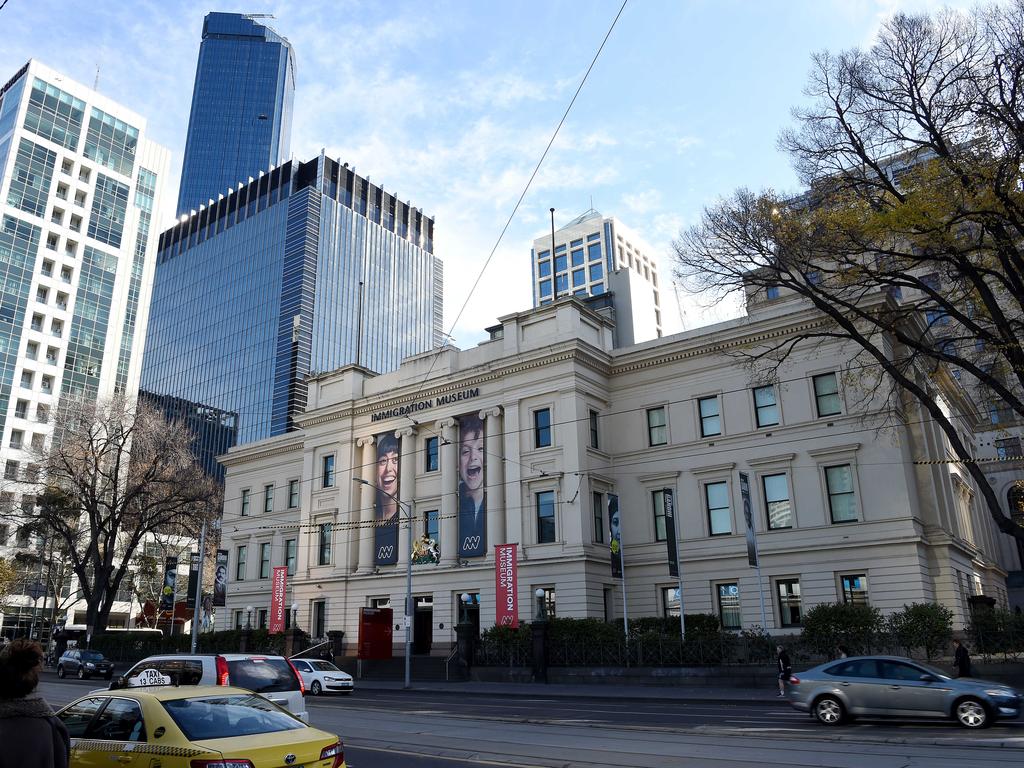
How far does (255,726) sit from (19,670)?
302cm

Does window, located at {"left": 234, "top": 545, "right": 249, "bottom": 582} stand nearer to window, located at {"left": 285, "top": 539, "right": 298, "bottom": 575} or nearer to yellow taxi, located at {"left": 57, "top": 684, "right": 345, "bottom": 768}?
window, located at {"left": 285, "top": 539, "right": 298, "bottom": 575}

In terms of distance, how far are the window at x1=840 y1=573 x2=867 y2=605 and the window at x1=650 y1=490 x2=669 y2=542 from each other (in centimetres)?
812

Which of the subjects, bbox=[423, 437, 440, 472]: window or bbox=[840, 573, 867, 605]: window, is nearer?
bbox=[840, 573, 867, 605]: window

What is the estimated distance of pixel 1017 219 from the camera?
63.2 feet

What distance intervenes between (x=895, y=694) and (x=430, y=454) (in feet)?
103

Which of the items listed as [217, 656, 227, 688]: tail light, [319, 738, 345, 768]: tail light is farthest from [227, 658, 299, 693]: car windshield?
[319, 738, 345, 768]: tail light

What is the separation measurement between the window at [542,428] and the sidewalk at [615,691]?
1200 centimetres

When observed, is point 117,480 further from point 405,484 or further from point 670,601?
point 670,601

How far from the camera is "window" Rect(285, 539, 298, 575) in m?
50.6

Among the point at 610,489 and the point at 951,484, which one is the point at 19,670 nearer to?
the point at 610,489

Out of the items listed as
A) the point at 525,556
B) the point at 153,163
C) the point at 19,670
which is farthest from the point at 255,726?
the point at 153,163

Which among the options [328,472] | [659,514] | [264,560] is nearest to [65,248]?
[264,560]

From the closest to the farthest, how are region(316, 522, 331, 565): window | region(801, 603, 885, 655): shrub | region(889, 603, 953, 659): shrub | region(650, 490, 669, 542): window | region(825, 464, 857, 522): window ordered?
region(889, 603, 953, 659): shrub < region(801, 603, 885, 655): shrub < region(825, 464, 857, 522): window < region(650, 490, 669, 542): window < region(316, 522, 331, 565): window

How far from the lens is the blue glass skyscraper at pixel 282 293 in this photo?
124 m
